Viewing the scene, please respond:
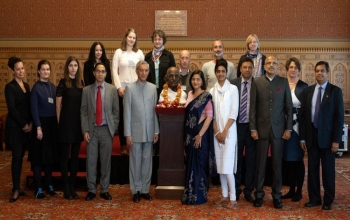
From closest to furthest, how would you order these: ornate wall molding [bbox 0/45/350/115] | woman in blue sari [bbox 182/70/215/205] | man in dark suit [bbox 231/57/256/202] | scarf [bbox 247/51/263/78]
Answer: woman in blue sari [bbox 182/70/215/205]
man in dark suit [bbox 231/57/256/202]
scarf [bbox 247/51/263/78]
ornate wall molding [bbox 0/45/350/115]

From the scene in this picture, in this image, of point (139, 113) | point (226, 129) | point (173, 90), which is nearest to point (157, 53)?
point (173, 90)

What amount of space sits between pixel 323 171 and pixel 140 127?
6.69 feet

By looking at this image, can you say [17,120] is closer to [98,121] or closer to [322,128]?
[98,121]

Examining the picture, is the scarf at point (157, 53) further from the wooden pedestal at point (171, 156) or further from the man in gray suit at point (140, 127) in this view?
the wooden pedestal at point (171, 156)

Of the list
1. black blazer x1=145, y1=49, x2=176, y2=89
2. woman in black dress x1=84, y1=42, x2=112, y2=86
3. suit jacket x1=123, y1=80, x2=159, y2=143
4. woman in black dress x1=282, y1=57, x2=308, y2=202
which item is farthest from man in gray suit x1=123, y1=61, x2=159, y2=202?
woman in black dress x1=282, y1=57, x2=308, y2=202

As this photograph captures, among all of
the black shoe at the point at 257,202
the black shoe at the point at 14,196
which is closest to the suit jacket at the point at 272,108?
the black shoe at the point at 257,202

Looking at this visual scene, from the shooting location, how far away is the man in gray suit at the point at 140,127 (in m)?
5.23

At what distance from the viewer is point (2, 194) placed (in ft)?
18.3

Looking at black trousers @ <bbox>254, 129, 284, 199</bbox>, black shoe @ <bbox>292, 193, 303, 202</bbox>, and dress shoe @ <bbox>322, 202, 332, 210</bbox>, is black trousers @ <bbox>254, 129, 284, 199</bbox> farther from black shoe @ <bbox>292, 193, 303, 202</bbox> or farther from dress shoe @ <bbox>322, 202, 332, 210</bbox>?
dress shoe @ <bbox>322, 202, 332, 210</bbox>

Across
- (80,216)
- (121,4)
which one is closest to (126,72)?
(80,216)

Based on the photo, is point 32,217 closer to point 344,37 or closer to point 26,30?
point 26,30

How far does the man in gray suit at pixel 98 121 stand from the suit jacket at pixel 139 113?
0.19 metres

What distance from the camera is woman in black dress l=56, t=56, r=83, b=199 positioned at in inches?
207

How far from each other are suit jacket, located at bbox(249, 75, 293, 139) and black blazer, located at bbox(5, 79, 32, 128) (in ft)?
8.24
